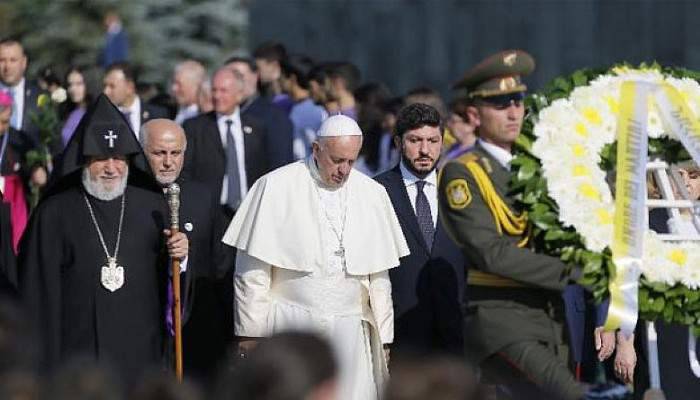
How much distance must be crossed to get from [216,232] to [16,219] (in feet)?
9.77

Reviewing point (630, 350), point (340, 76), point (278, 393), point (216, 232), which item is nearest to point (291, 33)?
point (340, 76)

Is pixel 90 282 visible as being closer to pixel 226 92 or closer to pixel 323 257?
pixel 323 257

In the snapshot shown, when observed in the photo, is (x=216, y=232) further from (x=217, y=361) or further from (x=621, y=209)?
(x=621, y=209)

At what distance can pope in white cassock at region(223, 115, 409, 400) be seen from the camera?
10688 millimetres

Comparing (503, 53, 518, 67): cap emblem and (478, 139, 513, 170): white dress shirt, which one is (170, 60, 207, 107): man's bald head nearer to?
(503, 53, 518, 67): cap emblem

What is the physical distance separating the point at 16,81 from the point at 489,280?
769 centimetres

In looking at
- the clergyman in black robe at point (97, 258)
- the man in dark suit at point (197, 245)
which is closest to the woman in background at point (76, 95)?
the man in dark suit at point (197, 245)

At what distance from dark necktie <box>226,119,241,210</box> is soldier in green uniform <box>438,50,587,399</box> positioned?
18.0 ft

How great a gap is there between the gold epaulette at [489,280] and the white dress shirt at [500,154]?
506mm

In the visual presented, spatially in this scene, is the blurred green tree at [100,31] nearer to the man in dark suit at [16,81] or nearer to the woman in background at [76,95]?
the woman in background at [76,95]

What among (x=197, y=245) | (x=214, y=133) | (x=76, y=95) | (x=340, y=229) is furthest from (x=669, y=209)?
(x=76, y=95)

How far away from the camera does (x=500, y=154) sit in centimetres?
970

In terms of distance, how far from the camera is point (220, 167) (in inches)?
589

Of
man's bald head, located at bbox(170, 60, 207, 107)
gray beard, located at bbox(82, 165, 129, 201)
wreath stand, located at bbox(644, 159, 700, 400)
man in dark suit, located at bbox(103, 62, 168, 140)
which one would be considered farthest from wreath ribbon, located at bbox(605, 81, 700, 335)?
man's bald head, located at bbox(170, 60, 207, 107)
